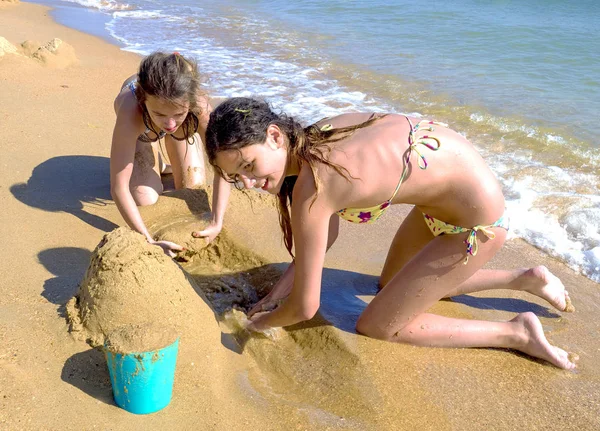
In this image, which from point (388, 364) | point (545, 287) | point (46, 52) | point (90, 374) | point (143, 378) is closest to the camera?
point (143, 378)

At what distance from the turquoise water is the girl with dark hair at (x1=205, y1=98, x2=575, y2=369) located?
1.18 metres

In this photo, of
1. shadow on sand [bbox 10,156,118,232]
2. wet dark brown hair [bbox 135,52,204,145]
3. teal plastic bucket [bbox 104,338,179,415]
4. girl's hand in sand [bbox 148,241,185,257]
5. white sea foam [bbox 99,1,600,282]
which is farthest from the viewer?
white sea foam [bbox 99,1,600,282]

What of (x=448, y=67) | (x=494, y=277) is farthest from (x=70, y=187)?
(x=448, y=67)

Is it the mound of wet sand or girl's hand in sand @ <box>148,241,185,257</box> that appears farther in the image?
the mound of wet sand

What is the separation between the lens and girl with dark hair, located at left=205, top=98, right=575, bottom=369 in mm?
2338

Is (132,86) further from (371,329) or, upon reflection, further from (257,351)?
(371,329)

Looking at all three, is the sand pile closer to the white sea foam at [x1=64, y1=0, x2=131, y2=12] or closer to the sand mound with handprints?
the sand mound with handprints

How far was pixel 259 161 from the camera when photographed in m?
2.33

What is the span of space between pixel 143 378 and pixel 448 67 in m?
6.85

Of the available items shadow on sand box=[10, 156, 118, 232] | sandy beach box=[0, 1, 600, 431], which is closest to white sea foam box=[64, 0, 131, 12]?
shadow on sand box=[10, 156, 118, 232]

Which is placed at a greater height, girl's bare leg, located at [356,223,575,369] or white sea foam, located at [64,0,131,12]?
girl's bare leg, located at [356,223,575,369]

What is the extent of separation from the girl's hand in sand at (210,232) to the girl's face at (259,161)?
3.93ft

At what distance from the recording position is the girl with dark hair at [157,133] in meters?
3.08

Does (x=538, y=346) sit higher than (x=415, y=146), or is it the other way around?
(x=415, y=146)
